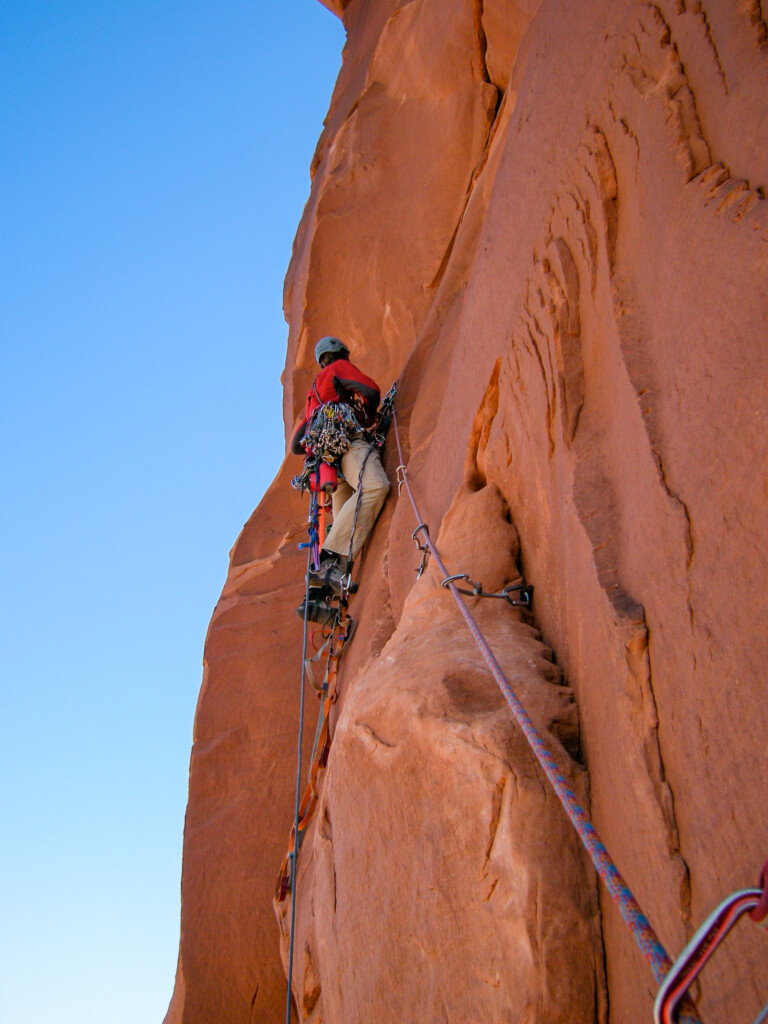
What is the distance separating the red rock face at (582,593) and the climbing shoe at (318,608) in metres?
0.62

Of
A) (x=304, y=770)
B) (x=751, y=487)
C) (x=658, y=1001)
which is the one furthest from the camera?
(x=304, y=770)

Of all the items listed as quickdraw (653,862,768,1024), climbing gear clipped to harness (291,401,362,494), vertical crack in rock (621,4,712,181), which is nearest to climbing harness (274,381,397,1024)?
climbing gear clipped to harness (291,401,362,494)

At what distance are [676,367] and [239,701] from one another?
16.4ft

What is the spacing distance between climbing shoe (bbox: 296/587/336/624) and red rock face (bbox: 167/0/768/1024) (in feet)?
2.04

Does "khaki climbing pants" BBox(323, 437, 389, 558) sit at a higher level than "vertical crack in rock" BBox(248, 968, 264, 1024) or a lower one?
higher

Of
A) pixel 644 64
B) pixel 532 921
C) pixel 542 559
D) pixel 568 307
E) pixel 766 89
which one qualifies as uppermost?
pixel 644 64

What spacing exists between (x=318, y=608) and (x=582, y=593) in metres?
3.29


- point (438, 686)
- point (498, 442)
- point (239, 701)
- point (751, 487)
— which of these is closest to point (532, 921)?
point (438, 686)

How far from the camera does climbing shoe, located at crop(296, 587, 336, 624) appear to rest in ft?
18.5

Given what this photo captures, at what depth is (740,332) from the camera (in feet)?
5.95

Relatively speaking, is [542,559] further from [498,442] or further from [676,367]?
[676,367]

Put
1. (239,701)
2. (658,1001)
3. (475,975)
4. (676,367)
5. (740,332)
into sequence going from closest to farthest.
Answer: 1. (658,1001)
2. (740,332)
3. (676,367)
4. (475,975)
5. (239,701)

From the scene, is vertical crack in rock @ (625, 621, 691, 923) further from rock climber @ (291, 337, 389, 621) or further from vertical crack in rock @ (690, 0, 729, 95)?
rock climber @ (291, 337, 389, 621)

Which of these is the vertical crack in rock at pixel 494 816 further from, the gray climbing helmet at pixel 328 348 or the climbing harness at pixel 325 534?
the gray climbing helmet at pixel 328 348
